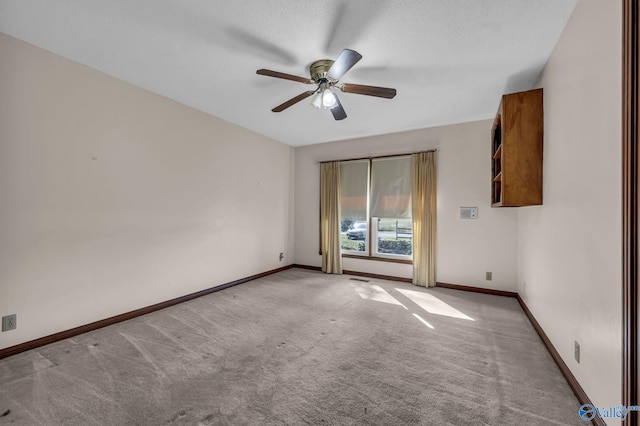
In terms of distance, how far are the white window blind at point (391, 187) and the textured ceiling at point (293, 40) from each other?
1.47 m

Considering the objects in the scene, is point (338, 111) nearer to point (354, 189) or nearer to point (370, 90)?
point (370, 90)

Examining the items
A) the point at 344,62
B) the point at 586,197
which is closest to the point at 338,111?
the point at 344,62

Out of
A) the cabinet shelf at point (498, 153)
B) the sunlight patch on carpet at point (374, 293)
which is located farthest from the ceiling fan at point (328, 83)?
the sunlight patch on carpet at point (374, 293)

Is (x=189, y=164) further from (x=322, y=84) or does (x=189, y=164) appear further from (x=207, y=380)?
(x=207, y=380)

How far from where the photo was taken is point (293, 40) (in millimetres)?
2158

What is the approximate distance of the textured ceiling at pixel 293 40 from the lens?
1838 mm

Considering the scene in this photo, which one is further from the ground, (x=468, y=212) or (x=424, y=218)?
(x=468, y=212)

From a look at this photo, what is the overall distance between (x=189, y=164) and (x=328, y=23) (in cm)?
259

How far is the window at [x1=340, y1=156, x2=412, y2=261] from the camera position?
15.1 ft

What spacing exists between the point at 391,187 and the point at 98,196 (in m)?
4.12

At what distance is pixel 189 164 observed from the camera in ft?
11.7

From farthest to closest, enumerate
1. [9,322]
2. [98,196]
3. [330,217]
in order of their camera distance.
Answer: [330,217]
[98,196]
[9,322]

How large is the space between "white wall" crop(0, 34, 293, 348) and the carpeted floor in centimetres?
43

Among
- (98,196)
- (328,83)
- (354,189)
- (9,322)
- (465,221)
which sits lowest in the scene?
(9,322)
